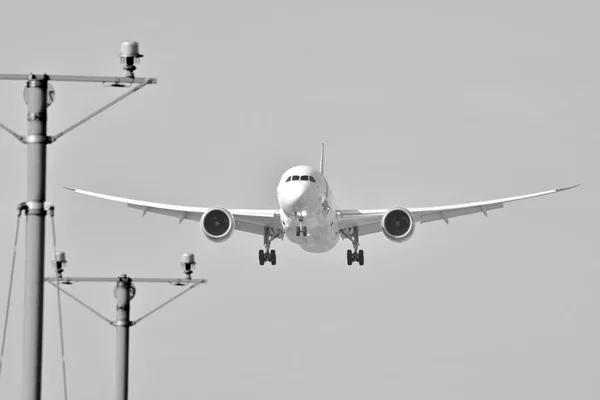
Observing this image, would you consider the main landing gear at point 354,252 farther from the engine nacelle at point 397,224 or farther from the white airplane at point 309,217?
the engine nacelle at point 397,224

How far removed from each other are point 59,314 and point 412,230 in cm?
3747

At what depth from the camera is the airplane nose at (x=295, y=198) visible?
52656 mm

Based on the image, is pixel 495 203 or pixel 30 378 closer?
pixel 30 378

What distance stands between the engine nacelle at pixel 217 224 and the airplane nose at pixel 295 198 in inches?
134

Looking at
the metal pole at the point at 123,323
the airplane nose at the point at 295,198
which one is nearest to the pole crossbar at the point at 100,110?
the metal pole at the point at 123,323

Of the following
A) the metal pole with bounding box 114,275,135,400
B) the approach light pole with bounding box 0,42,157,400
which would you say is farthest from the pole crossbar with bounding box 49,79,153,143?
the metal pole with bounding box 114,275,135,400

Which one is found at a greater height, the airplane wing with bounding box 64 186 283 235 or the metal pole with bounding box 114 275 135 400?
the airplane wing with bounding box 64 186 283 235

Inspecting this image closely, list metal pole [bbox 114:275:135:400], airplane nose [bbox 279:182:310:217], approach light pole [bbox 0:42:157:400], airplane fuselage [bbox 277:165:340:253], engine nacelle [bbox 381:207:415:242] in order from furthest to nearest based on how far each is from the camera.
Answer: engine nacelle [bbox 381:207:415:242] < airplane fuselage [bbox 277:165:340:253] < airplane nose [bbox 279:182:310:217] < metal pole [bbox 114:275:135:400] < approach light pole [bbox 0:42:157:400]

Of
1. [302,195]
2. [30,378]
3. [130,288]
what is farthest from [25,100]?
[302,195]

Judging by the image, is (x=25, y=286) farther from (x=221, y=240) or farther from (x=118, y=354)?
(x=221, y=240)

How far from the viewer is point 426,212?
2379 inches

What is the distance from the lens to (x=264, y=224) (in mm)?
59750

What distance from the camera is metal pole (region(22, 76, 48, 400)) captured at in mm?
17656

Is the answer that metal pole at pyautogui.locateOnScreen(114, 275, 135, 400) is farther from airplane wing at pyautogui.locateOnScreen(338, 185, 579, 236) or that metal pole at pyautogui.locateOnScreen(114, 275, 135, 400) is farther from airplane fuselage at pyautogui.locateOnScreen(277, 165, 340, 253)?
airplane wing at pyautogui.locateOnScreen(338, 185, 579, 236)
